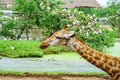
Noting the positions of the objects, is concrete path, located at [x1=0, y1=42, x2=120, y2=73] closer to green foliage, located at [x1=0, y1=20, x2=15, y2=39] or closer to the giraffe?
the giraffe

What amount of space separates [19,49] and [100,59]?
18.8ft

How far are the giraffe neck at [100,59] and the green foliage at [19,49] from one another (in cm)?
514

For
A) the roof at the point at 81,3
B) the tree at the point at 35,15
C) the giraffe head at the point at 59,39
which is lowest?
the roof at the point at 81,3

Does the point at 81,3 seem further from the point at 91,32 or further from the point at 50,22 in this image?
the point at 91,32

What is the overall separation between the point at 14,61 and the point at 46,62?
0.86 m

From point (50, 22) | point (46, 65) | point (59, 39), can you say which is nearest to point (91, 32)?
point (50, 22)

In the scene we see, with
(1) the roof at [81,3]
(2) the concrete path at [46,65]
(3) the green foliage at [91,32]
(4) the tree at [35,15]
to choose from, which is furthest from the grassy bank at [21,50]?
(1) the roof at [81,3]

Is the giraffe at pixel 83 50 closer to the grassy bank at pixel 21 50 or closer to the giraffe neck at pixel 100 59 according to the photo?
the giraffe neck at pixel 100 59

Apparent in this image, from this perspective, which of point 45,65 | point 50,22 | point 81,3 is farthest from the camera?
point 81,3

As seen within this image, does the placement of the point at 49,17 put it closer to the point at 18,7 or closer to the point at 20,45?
the point at 18,7

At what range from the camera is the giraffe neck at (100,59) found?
7.03 m

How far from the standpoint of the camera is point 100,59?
7.12m

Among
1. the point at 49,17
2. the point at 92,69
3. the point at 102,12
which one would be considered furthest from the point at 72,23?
the point at 102,12

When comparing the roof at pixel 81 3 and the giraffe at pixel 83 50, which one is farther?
the roof at pixel 81 3
